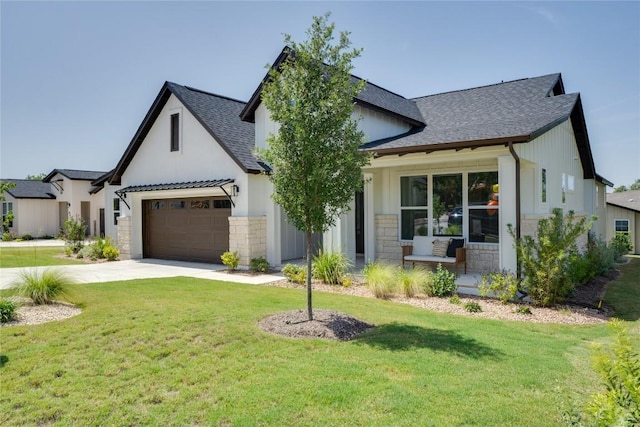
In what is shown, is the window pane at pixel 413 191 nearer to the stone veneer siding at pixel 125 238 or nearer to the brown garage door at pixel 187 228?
the brown garage door at pixel 187 228

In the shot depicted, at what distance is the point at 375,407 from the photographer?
3750 mm

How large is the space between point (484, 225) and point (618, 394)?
9.35 metres

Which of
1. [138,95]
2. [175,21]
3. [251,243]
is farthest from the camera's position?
[138,95]

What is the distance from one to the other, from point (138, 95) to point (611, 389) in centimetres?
1969

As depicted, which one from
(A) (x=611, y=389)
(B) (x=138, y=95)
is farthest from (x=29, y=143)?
(A) (x=611, y=389)

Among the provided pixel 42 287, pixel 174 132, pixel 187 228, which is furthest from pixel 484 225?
pixel 174 132

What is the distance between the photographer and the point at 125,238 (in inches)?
673

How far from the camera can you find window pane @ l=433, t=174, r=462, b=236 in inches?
460

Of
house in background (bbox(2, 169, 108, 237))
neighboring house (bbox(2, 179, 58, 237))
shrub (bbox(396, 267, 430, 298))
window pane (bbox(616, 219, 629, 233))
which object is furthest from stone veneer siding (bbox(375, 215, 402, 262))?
neighboring house (bbox(2, 179, 58, 237))

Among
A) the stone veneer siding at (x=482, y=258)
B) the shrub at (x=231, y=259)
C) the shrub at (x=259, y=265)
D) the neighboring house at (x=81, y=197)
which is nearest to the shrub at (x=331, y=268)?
the shrub at (x=259, y=265)

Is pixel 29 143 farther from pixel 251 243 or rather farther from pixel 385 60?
pixel 385 60

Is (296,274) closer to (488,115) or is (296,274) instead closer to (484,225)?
(484,225)

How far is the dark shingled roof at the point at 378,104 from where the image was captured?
43.3 ft

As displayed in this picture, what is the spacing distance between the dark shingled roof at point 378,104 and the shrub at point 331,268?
504cm
